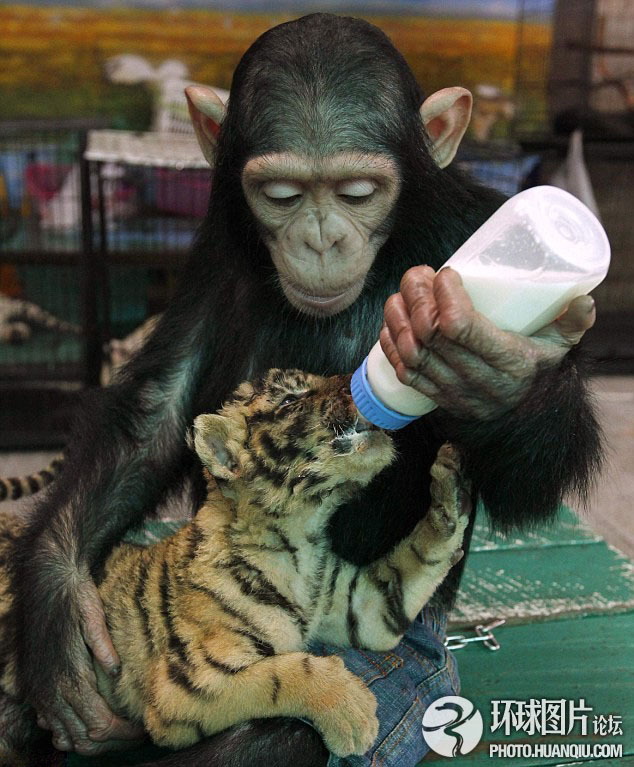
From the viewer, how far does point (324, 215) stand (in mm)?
2322

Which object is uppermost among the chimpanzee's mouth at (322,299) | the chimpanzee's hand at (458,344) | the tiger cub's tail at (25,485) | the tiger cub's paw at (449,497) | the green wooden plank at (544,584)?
the chimpanzee's hand at (458,344)

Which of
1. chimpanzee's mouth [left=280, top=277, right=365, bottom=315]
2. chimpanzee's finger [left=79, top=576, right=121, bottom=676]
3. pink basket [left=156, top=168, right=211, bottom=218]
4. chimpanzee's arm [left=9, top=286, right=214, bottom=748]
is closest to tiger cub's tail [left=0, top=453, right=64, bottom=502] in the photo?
chimpanzee's arm [left=9, top=286, right=214, bottom=748]

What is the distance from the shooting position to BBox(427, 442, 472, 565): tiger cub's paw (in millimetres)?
2312

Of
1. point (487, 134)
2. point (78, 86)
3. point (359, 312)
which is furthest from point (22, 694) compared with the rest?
point (487, 134)

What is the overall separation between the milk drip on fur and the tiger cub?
1.26 feet

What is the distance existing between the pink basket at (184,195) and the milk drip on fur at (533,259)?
13.5 ft

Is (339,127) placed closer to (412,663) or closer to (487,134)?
(412,663)

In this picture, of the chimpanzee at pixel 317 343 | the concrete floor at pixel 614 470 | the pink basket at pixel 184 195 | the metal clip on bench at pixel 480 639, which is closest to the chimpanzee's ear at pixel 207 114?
the chimpanzee at pixel 317 343

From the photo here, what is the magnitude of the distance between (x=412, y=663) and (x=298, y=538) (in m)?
0.60

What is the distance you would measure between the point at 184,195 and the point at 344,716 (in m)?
4.33

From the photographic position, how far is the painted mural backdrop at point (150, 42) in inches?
272

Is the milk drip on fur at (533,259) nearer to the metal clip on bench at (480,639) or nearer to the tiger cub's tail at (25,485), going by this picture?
the metal clip on bench at (480,639)

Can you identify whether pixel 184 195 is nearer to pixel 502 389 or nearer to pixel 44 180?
pixel 44 180

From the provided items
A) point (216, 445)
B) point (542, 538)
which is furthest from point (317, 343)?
point (542, 538)
